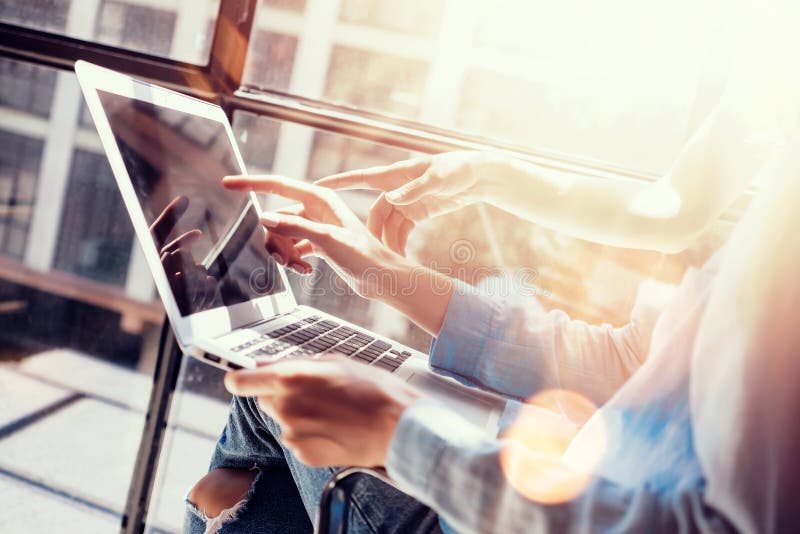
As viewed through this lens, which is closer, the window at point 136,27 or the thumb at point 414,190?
the thumb at point 414,190

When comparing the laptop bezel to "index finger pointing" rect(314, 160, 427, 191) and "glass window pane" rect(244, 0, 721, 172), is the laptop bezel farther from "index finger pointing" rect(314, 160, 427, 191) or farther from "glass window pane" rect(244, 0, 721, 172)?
"glass window pane" rect(244, 0, 721, 172)

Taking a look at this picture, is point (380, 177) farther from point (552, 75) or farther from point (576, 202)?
point (552, 75)

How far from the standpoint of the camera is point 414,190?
0.93 m

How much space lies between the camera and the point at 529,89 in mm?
1550

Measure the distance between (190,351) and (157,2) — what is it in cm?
129

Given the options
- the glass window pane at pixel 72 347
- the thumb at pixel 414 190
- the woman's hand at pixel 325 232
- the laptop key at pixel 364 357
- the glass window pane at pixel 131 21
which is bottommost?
the glass window pane at pixel 72 347

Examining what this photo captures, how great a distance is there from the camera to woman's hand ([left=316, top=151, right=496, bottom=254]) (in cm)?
94

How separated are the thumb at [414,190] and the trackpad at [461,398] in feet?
0.99

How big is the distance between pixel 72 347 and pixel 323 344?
1.35 metres

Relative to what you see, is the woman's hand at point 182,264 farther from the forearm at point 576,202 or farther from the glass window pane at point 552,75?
the glass window pane at point 552,75

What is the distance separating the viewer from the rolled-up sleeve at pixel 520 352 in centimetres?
87

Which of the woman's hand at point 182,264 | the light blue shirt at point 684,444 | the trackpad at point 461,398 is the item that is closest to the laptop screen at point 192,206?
the woman's hand at point 182,264

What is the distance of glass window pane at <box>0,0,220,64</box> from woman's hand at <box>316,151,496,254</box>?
70 cm

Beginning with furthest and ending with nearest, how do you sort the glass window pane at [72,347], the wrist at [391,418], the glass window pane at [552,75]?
1. the glass window pane at [72,347]
2. the glass window pane at [552,75]
3. the wrist at [391,418]
